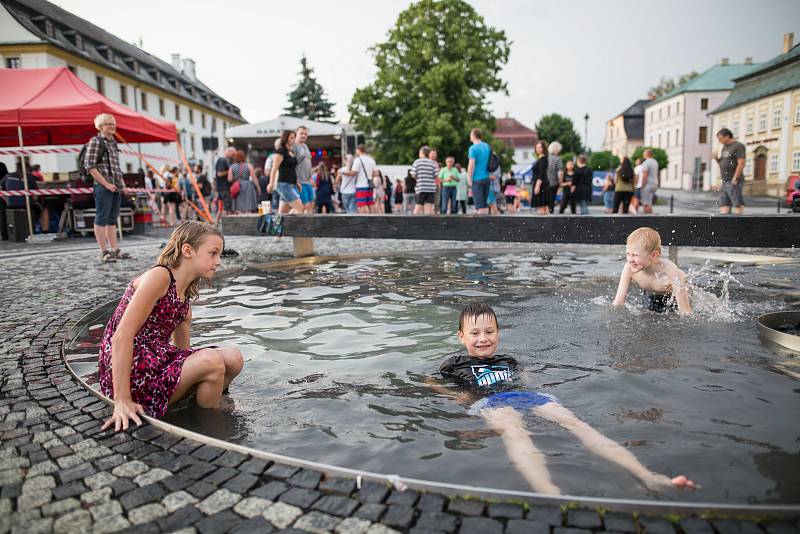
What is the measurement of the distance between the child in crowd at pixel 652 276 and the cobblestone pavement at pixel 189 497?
3.84 m

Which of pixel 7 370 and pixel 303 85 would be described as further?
pixel 303 85

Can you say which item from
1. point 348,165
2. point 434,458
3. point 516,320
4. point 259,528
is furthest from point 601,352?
point 348,165

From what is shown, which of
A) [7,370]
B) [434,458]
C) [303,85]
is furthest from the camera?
[303,85]

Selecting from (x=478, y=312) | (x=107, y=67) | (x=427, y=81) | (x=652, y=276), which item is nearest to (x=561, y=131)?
(x=427, y=81)

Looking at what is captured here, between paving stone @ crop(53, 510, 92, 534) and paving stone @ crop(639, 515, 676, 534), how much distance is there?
1.98 metres

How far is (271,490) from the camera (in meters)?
2.37

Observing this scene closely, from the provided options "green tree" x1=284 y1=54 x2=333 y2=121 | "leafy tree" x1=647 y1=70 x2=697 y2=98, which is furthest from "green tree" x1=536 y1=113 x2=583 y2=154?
"green tree" x1=284 y1=54 x2=333 y2=121

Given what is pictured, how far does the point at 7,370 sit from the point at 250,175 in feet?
44.6

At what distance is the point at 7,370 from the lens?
4.18 metres

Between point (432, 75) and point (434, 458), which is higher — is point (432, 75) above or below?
above

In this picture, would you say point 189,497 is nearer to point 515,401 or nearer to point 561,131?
point 515,401

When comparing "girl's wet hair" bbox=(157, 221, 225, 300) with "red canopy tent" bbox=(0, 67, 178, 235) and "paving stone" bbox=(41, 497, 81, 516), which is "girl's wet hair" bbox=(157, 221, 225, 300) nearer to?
"paving stone" bbox=(41, 497, 81, 516)

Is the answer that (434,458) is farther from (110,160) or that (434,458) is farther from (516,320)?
(110,160)

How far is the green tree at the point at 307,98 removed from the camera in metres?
68.9
